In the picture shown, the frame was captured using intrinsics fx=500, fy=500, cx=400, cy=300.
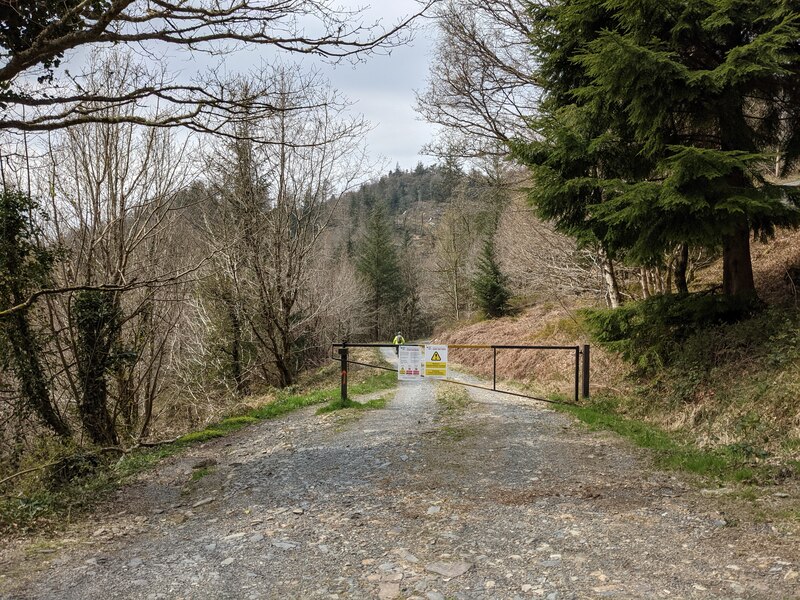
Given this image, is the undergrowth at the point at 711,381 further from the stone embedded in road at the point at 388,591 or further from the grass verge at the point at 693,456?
the stone embedded in road at the point at 388,591

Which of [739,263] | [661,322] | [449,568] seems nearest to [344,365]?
[661,322]

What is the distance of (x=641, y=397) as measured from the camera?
8.24 meters

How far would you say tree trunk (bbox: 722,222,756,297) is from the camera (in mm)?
7500

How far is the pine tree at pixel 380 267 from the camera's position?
4812 centimetres

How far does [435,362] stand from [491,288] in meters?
19.4

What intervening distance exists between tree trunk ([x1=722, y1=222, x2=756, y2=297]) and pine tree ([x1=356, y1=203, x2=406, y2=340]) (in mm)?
39719

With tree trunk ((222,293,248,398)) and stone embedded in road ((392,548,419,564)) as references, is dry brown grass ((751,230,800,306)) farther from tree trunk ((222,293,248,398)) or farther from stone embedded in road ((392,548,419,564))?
tree trunk ((222,293,248,398))

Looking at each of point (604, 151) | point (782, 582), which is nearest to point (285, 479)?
point (782, 582)

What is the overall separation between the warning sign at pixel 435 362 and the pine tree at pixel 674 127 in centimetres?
304

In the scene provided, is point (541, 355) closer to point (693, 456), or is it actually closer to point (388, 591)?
point (693, 456)

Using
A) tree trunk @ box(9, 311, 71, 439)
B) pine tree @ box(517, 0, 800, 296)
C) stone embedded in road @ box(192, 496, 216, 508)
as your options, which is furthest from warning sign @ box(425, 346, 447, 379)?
tree trunk @ box(9, 311, 71, 439)

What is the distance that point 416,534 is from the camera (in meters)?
4.03

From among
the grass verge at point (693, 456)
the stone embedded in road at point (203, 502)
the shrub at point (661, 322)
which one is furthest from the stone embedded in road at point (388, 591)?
the shrub at point (661, 322)

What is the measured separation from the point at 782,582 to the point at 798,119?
23.2ft
